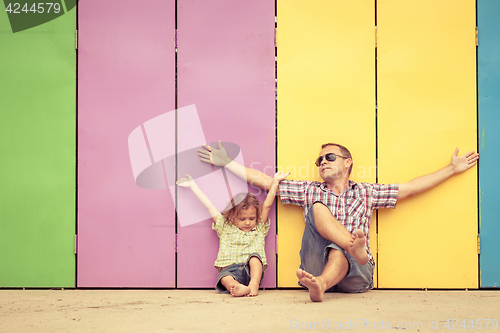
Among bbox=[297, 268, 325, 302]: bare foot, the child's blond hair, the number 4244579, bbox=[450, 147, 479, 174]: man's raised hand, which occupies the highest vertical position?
the number 4244579

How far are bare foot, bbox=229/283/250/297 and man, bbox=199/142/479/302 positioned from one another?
402mm

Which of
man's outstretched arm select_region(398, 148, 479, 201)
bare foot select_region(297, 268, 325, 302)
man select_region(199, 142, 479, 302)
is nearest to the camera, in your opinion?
bare foot select_region(297, 268, 325, 302)

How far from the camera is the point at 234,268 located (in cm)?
258

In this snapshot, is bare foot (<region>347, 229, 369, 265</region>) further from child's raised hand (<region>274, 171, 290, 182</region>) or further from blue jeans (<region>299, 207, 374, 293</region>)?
child's raised hand (<region>274, 171, 290, 182</region>)

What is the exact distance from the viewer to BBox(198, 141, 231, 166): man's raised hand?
9.05 feet

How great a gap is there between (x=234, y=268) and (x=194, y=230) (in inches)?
17.2

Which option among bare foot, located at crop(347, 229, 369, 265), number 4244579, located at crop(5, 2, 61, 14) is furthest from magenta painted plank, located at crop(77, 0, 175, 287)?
bare foot, located at crop(347, 229, 369, 265)

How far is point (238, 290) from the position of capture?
2.37m

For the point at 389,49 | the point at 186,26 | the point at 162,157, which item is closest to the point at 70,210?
the point at 162,157

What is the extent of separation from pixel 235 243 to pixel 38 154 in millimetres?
1654

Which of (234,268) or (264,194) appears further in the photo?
(264,194)

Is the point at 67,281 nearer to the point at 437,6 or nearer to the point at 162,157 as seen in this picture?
the point at 162,157

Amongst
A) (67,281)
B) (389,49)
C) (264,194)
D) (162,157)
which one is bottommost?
(67,281)

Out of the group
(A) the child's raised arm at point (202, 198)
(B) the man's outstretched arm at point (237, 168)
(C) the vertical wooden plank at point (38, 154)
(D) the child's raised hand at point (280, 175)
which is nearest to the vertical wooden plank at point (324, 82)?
(D) the child's raised hand at point (280, 175)
